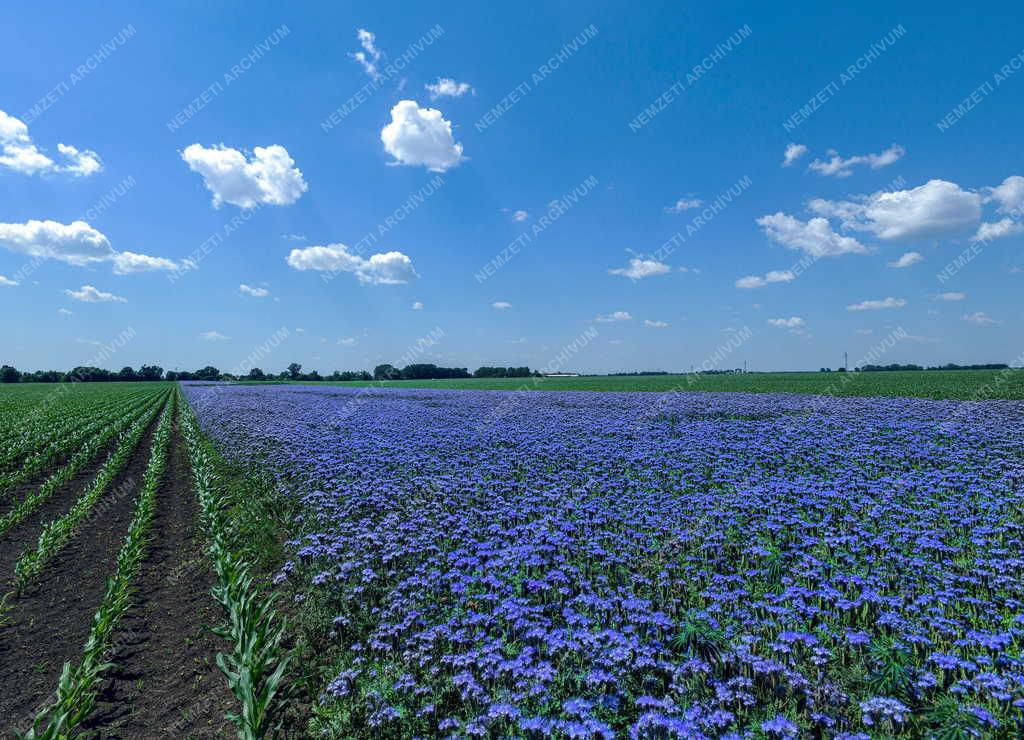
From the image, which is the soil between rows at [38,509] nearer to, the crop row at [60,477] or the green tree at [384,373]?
the crop row at [60,477]

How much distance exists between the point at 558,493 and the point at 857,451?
24.0 ft

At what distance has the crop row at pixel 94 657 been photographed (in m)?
3.66

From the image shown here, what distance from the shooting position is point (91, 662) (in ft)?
14.6

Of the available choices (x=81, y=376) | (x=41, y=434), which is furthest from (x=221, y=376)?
(x=41, y=434)

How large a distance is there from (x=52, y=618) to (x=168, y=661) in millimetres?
2391

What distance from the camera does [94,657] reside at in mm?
4707

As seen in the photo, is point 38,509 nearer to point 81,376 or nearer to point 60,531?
point 60,531

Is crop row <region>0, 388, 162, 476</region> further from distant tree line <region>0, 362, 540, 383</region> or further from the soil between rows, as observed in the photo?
distant tree line <region>0, 362, 540, 383</region>

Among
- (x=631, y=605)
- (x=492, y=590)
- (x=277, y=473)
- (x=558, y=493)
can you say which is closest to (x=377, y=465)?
(x=277, y=473)

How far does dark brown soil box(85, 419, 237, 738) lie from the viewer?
3980mm

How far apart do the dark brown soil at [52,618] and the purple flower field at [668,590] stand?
7.26 ft

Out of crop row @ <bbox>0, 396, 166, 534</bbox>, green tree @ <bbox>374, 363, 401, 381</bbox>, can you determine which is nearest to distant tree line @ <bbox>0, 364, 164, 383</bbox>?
green tree @ <bbox>374, 363, 401, 381</bbox>

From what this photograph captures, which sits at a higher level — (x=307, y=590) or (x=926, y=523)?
(x=926, y=523)

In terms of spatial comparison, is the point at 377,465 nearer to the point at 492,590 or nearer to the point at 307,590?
the point at 307,590
